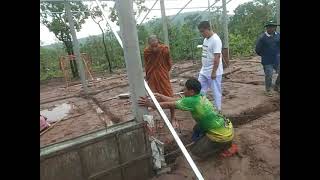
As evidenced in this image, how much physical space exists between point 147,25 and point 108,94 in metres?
11.7

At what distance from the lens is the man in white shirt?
509 cm

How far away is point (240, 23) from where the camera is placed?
63.7 ft

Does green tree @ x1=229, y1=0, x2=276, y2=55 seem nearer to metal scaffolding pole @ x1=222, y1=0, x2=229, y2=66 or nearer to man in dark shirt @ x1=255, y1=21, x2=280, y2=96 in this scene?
metal scaffolding pole @ x1=222, y1=0, x2=229, y2=66

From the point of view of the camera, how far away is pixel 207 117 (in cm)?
398

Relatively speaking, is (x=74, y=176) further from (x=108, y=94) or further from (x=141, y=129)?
(x=108, y=94)

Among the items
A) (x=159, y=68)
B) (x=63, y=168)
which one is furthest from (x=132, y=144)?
(x=159, y=68)

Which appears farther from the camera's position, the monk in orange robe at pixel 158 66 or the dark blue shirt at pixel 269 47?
the dark blue shirt at pixel 269 47

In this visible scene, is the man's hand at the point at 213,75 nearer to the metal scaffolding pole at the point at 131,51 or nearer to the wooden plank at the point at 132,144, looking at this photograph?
the metal scaffolding pole at the point at 131,51

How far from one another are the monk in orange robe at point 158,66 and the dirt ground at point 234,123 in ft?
1.99

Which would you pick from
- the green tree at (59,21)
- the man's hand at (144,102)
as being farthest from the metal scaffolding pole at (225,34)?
the man's hand at (144,102)

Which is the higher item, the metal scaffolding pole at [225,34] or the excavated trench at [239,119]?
the metal scaffolding pole at [225,34]

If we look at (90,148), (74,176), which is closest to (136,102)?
(90,148)

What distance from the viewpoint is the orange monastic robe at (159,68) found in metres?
5.42
